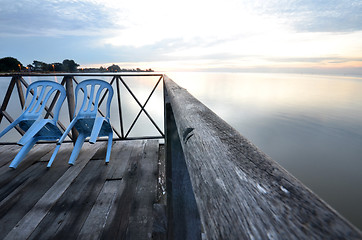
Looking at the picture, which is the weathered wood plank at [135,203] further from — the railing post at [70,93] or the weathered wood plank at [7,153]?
the weathered wood plank at [7,153]

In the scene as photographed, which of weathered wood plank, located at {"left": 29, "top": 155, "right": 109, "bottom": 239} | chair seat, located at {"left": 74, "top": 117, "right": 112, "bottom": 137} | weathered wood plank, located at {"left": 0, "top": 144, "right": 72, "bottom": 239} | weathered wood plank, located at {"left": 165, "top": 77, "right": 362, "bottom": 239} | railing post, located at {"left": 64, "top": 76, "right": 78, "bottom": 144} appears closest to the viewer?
weathered wood plank, located at {"left": 165, "top": 77, "right": 362, "bottom": 239}

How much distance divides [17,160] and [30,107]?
804 millimetres

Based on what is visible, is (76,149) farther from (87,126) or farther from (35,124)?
(35,124)

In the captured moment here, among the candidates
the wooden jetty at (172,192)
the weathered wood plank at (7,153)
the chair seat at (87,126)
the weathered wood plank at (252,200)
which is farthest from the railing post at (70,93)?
the weathered wood plank at (252,200)

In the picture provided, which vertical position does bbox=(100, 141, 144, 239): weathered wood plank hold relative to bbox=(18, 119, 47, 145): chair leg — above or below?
below

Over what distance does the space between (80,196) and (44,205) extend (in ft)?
1.02

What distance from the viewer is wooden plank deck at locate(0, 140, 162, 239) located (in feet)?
4.61

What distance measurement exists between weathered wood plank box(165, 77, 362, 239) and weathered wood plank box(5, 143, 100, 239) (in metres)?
1.84

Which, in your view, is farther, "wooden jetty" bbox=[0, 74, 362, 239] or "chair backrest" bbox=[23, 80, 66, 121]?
"chair backrest" bbox=[23, 80, 66, 121]

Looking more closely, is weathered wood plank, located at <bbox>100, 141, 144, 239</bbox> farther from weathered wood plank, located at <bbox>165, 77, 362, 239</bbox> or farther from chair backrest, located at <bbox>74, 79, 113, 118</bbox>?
weathered wood plank, located at <bbox>165, 77, 362, 239</bbox>

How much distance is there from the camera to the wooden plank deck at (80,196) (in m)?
1.41

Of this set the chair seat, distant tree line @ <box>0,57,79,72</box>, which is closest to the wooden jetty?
the chair seat

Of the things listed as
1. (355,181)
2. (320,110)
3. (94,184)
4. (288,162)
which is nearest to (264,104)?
(320,110)

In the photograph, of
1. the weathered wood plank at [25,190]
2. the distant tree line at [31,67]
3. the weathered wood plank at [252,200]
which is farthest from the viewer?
the distant tree line at [31,67]
